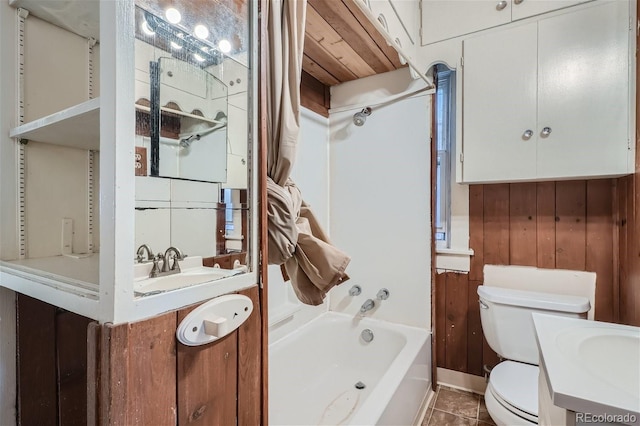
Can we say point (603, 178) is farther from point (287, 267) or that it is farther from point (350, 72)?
point (287, 267)

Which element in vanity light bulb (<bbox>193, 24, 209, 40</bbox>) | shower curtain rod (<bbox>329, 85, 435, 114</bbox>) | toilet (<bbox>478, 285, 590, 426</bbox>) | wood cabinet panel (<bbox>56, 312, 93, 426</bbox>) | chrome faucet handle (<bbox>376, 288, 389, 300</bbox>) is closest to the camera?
vanity light bulb (<bbox>193, 24, 209, 40</bbox>)

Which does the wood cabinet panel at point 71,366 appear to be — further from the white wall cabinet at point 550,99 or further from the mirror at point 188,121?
the white wall cabinet at point 550,99

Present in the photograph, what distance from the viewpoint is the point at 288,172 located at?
3.06 ft

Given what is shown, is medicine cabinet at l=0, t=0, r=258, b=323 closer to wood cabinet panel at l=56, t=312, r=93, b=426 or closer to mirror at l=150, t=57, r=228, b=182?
mirror at l=150, t=57, r=228, b=182

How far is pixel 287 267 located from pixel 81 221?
2.16ft

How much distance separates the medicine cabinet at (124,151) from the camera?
1.77 feet

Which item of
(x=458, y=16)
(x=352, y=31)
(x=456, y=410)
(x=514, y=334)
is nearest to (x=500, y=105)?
(x=458, y=16)

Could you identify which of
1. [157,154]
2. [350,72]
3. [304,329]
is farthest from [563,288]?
[157,154]

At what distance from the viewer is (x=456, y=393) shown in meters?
2.01

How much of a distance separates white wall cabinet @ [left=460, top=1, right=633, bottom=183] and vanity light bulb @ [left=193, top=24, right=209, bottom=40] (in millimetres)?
1558

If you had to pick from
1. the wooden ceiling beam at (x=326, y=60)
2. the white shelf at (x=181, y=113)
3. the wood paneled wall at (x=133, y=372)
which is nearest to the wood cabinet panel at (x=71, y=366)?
the wood paneled wall at (x=133, y=372)

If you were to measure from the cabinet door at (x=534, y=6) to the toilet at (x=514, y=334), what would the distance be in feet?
4.97

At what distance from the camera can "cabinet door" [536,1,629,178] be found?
4.88 ft

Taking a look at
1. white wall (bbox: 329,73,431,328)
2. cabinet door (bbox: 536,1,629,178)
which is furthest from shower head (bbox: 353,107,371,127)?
cabinet door (bbox: 536,1,629,178)
